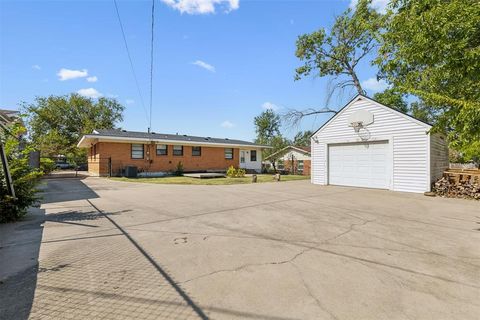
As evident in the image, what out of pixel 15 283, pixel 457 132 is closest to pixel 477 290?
pixel 457 132

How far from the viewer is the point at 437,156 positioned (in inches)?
491

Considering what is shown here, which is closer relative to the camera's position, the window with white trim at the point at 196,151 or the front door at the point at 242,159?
the window with white trim at the point at 196,151

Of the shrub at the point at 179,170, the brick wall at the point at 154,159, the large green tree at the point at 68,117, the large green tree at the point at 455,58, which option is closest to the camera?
the large green tree at the point at 455,58

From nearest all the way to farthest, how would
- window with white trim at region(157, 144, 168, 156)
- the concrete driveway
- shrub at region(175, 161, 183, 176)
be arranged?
the concrete driveway → window with white trim at region(157, 144, 168, 156) → shrub at region(175, 161, 183, 176)

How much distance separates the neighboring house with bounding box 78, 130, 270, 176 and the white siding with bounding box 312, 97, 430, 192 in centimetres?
1379

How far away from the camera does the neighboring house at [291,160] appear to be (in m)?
32.4

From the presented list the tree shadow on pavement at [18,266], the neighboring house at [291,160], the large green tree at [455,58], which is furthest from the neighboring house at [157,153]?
the large green tree at [455,58]

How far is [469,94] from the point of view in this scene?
4914 millimetres

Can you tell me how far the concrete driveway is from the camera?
8.72 ft

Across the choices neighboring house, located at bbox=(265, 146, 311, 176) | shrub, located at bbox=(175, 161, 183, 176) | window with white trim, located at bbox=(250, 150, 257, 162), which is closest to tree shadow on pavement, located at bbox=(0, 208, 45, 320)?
shrub, located at bbox=(175, 161, 183, 176)

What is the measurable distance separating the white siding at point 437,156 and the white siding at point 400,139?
17.8 inches

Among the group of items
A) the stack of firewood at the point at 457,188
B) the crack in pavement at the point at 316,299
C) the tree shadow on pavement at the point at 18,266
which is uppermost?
the stack of firewood at the point at 457,188

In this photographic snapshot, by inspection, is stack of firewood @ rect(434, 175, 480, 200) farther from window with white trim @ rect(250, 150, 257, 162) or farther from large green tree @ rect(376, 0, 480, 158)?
window with white trim @ rect(250, 150, 257, 162)

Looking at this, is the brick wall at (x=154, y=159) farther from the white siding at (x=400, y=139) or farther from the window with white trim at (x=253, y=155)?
the white siding at (x=400, y=139)
